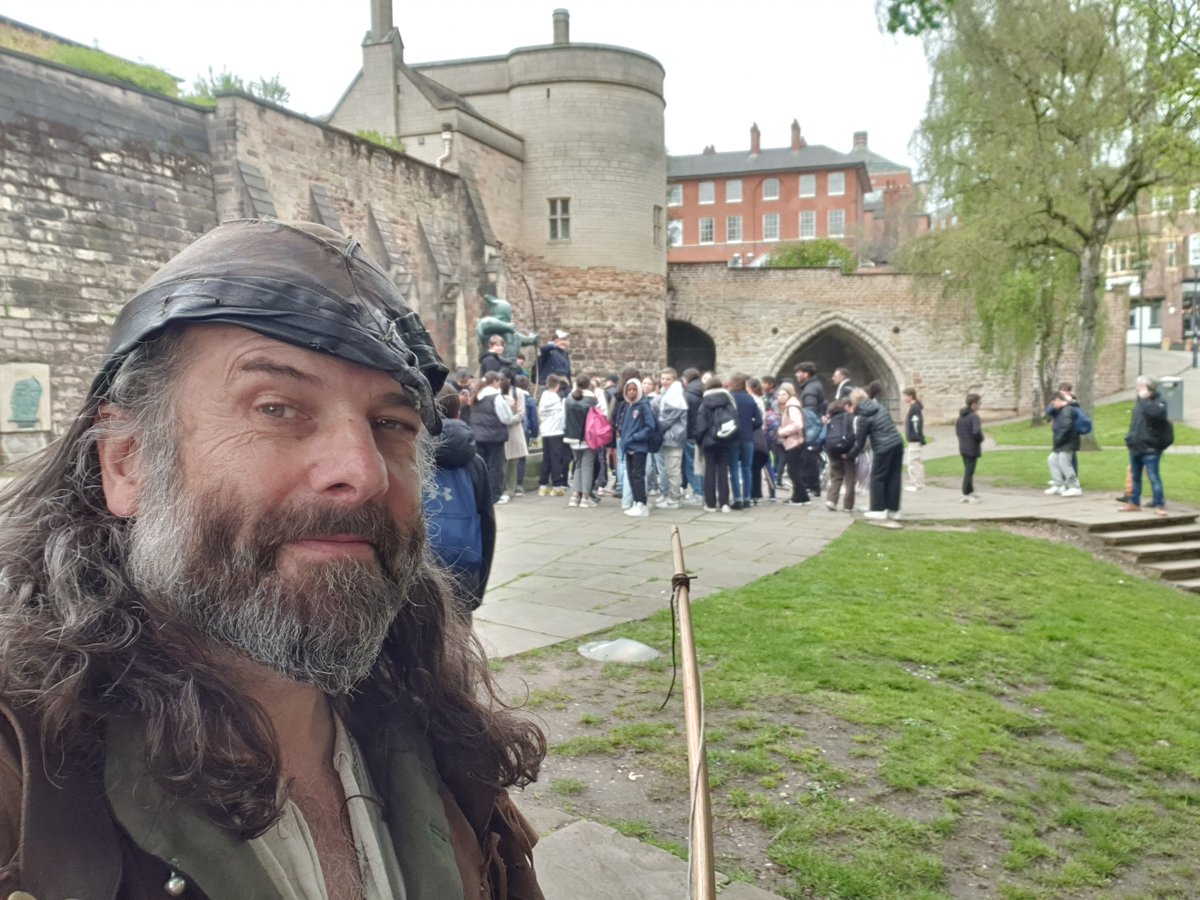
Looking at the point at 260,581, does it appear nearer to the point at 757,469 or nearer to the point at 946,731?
the point at 946,731

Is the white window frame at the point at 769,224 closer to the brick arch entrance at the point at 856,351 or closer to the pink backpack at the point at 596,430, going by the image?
the brick arch entrance at the point at 856,351

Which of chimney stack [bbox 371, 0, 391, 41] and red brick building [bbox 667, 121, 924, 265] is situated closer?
chimney stack [bbox 371, 0, 391, 41]

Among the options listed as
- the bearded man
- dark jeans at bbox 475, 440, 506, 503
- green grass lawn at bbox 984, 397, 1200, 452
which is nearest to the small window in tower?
green grass lawn at bbox 984, 397, 1200, 452

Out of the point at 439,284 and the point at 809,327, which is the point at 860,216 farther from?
the point at 439,284

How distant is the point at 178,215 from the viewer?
1614 centimetres

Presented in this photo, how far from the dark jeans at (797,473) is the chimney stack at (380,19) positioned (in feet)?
75.9

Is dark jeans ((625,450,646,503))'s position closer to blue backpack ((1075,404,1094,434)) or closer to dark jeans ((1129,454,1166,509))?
dark jeans ((1129,454,1166,509))

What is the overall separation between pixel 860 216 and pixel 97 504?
65.1 m

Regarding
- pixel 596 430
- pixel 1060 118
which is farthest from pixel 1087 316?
pixel 596 430

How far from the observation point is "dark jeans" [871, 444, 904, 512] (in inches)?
416

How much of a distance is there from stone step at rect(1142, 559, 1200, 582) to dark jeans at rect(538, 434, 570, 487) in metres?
7.10

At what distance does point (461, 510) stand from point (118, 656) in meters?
3.15

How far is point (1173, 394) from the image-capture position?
24172 millimetres

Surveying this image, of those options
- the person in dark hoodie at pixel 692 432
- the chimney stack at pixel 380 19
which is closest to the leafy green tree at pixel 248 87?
the chimney stack at pixel 380 19
